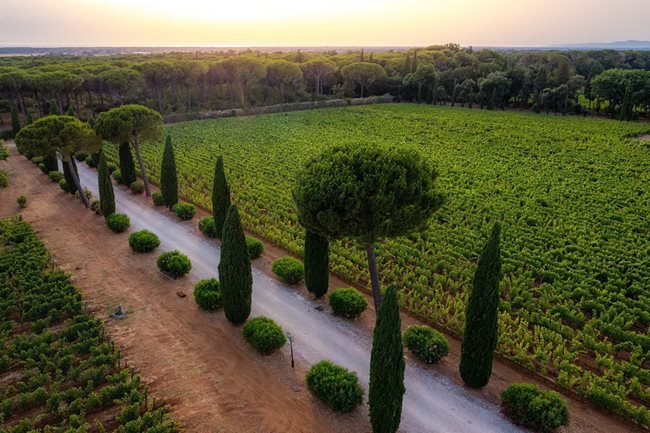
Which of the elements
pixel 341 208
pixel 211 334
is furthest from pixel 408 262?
pixel 211 334

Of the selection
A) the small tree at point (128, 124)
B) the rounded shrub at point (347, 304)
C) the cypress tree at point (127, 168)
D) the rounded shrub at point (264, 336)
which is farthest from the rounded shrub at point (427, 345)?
the cypress tree at point (127, 168)

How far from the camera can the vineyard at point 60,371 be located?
12234mm

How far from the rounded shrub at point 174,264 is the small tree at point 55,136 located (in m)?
12.2

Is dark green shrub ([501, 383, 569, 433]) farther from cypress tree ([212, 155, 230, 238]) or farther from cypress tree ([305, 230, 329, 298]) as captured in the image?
cypress tree ([212, 155, 230, 238])

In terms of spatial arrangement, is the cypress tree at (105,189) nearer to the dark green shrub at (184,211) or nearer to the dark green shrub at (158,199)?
the dark green shrub at (158,199)

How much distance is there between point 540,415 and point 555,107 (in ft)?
220

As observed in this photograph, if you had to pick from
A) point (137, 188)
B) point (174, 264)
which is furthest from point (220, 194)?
point (137, 188)

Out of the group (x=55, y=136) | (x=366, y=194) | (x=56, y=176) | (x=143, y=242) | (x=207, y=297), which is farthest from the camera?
(x=56, y=176)

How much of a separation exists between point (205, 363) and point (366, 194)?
8102mm

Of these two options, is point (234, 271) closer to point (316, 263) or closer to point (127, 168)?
point (316, 263)

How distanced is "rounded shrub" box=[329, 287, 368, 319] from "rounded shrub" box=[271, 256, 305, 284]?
9.12 feet

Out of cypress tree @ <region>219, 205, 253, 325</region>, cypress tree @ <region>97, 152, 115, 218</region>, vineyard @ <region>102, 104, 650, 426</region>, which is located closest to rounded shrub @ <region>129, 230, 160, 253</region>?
cypress tree @ <region>97, 152, 115, 218</region>

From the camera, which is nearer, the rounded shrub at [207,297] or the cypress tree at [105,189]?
the rounded shrub at [207,297]

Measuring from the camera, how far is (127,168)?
3369 cm
